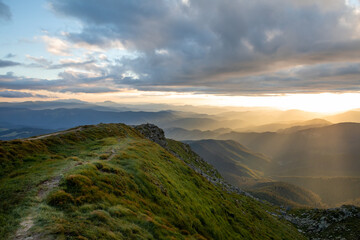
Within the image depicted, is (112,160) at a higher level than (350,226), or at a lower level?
higher

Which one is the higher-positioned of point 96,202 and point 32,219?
point 32,219

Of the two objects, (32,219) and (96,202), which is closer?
(32,219)

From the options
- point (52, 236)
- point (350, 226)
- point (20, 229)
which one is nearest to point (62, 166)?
point (20, 229)

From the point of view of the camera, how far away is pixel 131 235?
17.9 meters

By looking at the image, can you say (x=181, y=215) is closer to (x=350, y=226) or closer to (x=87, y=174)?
(x=87, y=174)

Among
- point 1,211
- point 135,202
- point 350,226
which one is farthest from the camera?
point 350,226

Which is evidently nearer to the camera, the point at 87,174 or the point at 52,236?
the point at 52,236

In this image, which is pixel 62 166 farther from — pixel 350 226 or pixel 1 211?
pixel 350 226

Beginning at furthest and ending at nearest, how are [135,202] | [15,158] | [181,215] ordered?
[15,158]
[181,215]
[135,202]

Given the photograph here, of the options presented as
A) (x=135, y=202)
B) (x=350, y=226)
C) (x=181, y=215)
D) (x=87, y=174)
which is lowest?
(x=350, y=226)

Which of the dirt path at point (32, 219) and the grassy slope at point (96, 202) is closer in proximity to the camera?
the dirt path at point (32, 219)

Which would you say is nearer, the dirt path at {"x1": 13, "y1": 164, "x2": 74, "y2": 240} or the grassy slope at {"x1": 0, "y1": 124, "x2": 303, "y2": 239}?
the dirt path at {"x1": 13, "y1": 164, "x2": 74, "y2": 240}

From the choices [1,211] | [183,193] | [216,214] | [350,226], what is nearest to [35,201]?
[1,211]

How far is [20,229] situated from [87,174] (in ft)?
35.2
